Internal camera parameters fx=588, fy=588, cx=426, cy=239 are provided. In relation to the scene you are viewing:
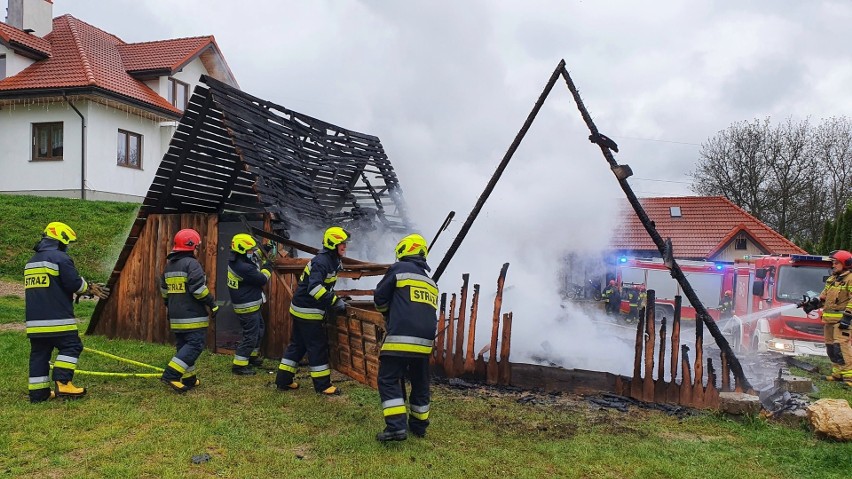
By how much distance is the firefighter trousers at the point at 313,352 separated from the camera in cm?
672

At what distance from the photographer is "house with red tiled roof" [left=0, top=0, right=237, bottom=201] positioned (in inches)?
781

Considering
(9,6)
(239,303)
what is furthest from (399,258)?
(9,6)

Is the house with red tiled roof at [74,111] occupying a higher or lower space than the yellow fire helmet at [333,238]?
higher

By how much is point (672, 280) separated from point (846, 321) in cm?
1105

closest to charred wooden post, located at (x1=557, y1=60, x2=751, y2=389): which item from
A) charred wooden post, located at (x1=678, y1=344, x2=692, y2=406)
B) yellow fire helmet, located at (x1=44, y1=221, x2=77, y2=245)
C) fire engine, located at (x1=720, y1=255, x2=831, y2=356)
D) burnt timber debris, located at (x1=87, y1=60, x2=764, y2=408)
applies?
burnt timber debris, located at (x1=87, y1=60, x2=764, y2=408)

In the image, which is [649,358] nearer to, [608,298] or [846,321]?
[846,321]

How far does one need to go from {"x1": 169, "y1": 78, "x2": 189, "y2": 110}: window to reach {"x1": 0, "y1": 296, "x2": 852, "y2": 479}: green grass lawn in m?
19.5

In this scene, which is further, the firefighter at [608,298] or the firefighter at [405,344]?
the firefighter at [608,298]

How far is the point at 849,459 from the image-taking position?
497 centimetres

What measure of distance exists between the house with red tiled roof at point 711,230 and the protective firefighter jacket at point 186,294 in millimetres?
24196

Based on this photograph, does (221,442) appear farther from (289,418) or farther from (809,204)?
(809,204)

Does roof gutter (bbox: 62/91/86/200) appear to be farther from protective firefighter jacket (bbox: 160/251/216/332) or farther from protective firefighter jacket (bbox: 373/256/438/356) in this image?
protective firefighter jacket (bbox: 373/256/438/356)

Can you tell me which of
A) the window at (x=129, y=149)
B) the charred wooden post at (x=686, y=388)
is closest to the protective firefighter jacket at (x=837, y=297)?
the charred wooden post at (x=686, y=388)

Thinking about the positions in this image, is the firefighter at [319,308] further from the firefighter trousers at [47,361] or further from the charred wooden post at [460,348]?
the firefighter trousers at [47,361]
